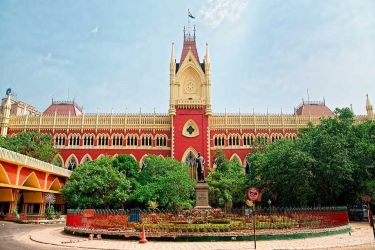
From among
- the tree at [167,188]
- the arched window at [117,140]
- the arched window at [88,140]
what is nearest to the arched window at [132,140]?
the arched window at [117,140]

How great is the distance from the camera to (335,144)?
1169 inches

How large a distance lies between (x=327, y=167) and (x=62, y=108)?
145 feet

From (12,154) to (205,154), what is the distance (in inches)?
996

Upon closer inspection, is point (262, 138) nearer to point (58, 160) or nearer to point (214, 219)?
point (58, 160)

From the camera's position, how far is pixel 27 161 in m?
35.9

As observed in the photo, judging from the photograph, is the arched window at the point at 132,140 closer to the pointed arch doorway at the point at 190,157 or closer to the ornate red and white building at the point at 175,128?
the ornate red and white building at the point at 175,128

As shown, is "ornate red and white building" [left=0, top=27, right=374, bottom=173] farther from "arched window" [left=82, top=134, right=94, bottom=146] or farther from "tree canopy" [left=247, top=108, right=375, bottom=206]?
"tree canopy" [left=247, top=108, right=375, bottom=206]

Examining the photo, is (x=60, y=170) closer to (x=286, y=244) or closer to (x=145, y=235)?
(x=145, y=235)

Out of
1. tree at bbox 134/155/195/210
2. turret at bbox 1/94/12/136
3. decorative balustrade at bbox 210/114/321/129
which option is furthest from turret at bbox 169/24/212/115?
turret at bbox 1/94/12/136

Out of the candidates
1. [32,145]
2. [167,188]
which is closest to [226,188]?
[167,188]

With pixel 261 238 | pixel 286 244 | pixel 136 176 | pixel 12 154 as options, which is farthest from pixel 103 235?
pixel 136 176

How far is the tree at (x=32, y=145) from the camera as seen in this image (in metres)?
44.8

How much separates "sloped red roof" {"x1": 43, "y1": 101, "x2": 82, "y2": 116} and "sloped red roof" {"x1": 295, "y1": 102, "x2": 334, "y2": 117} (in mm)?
37902

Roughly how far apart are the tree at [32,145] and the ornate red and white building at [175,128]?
2.74m
